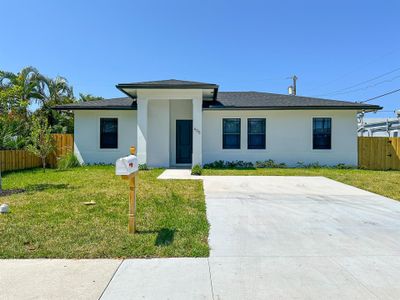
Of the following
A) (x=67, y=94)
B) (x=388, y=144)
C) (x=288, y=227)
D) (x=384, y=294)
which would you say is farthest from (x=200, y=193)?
(x=67, y=94)

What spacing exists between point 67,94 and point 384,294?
24.1 m

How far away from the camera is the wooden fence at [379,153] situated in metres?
15.6

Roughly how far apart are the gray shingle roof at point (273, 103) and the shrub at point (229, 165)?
292cm

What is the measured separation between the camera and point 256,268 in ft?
11.6

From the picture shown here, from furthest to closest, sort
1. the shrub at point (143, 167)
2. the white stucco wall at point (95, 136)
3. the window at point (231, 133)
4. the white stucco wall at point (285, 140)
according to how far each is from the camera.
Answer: the white stucco wall at point (95, 136) → the window at point (231, 133) → the white stucco wall at point (285, 140) → the shrub at point (143, 167)

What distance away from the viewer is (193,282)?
10.4ft

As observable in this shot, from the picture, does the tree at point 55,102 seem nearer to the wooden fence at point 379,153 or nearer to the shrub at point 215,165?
the shrub at point 215,165

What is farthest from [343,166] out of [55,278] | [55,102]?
[55,102]

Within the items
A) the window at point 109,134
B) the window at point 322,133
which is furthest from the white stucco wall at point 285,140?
the window at point 109,134

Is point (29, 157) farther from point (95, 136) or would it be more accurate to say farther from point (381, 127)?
point (381, 127)

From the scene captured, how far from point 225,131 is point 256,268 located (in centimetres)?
1217

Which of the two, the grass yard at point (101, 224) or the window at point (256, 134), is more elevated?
the window at point (256, 134)

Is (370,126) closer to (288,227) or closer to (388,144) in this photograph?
(388,144)

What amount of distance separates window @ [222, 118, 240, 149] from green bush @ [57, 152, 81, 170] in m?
7.96
